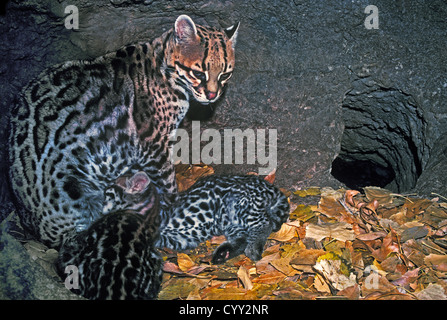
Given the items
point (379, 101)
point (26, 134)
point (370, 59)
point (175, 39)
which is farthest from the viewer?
point (379, 101)

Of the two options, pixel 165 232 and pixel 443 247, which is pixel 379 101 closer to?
pixel 443 247

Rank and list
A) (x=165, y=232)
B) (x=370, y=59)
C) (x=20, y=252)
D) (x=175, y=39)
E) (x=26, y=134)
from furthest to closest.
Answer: (x=370, y=59), (x=165, y=232), (x=175, y=39), (x=26, y=134), (x=20, y=252)

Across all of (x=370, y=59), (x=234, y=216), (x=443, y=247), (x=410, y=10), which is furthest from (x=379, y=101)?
(x=234, y=216)

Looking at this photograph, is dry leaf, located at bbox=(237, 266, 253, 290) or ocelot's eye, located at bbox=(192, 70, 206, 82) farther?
ocelot's eye, located at bbox=(192, 70, 206, 82)

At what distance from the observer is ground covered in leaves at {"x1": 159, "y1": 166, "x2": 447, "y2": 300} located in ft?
13.4

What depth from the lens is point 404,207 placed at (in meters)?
5.20

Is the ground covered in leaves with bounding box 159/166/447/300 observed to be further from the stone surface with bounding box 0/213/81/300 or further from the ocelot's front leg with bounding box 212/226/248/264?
the stone surface with bounding box 0/213/81/300

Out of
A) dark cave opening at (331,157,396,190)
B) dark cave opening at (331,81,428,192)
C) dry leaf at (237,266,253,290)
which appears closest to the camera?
dry leaf at (237,266,253,290)

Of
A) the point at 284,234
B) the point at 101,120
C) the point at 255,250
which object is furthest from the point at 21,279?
the point at 284,234

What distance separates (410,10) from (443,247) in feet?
9.39

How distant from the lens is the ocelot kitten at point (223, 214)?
16.6 feet

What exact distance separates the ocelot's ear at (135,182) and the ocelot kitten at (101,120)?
22cm

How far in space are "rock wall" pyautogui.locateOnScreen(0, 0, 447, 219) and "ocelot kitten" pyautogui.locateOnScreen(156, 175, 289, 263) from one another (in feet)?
2.82

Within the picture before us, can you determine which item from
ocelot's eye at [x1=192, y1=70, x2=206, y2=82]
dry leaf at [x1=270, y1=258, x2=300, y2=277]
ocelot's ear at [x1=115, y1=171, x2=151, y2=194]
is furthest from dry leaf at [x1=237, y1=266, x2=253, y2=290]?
ocelot's eye at [x1=192, y1=70, x2=206, y2=82]
